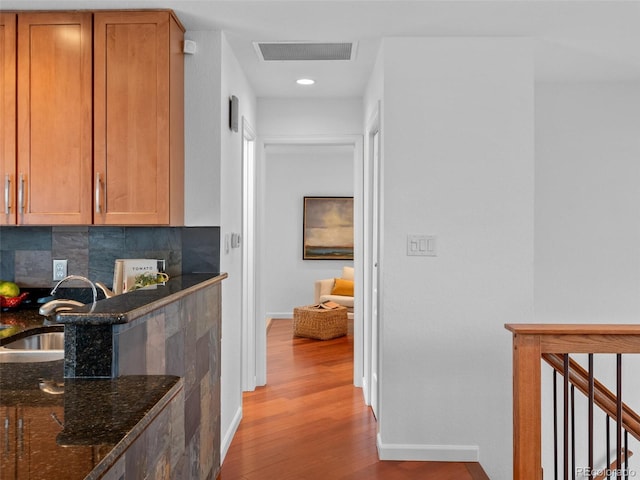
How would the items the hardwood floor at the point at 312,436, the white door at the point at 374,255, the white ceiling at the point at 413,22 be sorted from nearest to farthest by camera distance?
1. the white ceiling at the point at 413,22
2. the hardwood floor at the point at 312,436
3. the white door at the point at 374,255

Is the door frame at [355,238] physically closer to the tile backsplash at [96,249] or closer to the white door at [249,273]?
the white door at [249,273]

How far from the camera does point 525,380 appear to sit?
2.10 meters

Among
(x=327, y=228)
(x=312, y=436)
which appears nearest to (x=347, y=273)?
(x=327, y=228)

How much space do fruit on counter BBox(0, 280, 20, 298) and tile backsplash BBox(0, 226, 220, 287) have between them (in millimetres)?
151

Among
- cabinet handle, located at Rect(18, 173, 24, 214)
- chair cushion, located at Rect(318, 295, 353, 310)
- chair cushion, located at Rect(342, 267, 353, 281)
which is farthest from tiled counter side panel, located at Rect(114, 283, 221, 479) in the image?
chair cushion, located at Rect(342, 267, 353, 281)

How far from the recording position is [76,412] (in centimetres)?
109

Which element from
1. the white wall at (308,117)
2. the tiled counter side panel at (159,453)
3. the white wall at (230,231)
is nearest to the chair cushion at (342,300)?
the white wall at (308,117)

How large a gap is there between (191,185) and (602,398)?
87.4 inches

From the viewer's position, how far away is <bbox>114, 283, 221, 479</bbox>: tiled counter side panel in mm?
1609

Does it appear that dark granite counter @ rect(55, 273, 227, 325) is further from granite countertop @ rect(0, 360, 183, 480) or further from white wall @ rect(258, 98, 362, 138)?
white wall @ rect(258, 98, 362, 138)

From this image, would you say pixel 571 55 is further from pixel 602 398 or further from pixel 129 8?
pixel 129 8

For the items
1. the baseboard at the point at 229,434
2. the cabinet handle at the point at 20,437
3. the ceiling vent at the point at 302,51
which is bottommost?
the baseboard at the point at 229,434

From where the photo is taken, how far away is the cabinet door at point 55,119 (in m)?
2.66

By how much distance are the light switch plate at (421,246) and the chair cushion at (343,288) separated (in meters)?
3.97
